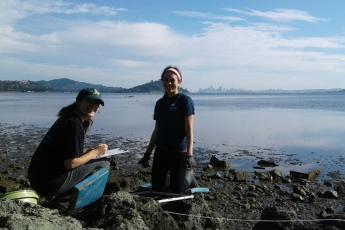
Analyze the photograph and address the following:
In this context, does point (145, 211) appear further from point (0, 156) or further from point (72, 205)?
point (0, 156)

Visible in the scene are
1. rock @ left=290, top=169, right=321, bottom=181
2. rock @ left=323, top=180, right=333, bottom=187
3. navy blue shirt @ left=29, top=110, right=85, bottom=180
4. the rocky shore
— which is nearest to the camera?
the rocky shore

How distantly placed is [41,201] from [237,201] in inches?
241

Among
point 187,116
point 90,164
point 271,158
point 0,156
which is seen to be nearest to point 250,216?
point 187,116

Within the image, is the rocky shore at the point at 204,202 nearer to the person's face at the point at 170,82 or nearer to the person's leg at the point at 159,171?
the person's leg at the point at 159,171

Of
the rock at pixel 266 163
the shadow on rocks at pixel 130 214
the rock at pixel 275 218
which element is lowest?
the rock at pixel 266 163

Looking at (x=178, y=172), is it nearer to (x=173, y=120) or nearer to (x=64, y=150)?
(x=173, y=120)

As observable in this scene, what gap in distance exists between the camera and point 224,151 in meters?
21.6

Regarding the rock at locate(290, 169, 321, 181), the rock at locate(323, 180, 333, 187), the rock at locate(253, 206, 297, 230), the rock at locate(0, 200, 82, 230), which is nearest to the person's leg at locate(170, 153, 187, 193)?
the rock at locate(253, 206, 297, 230)

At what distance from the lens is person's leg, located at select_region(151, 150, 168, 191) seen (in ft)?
27.1

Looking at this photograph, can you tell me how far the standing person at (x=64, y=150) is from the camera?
6355 mm

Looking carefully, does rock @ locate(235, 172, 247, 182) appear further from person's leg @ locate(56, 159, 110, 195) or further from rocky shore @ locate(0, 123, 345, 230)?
person's leg @ locate(56, 159, 110, 195)

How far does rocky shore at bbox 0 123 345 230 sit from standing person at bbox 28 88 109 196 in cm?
54

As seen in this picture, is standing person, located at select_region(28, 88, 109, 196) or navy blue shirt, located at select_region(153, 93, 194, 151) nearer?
standing person, located at select_region(28, 88, 109, 196)

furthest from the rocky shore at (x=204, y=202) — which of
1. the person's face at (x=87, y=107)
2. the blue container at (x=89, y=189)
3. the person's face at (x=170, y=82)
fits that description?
the person's face at (x=170, y=82)
